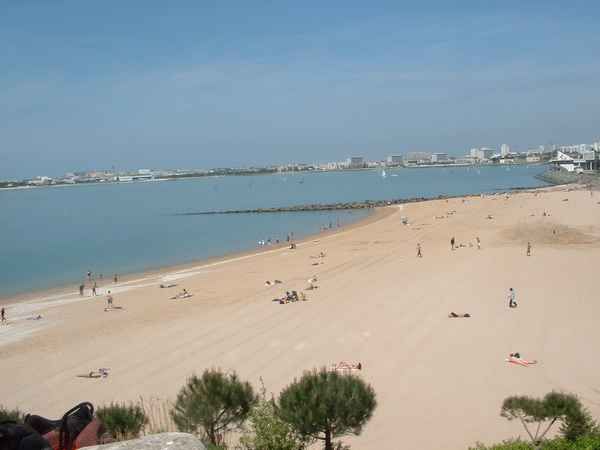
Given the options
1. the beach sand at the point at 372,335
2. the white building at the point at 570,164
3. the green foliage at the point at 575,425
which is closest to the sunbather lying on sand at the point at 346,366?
the beach sand at the point at 372,335

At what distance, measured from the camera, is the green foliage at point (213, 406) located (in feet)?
27.3

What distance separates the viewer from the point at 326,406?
7.94 meters

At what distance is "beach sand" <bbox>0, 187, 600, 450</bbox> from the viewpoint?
13031 millimetres

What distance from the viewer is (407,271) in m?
29.6

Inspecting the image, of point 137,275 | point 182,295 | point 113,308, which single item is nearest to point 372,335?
point 182,295

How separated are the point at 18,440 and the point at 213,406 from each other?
4446mm

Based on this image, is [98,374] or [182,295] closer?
[98,374]

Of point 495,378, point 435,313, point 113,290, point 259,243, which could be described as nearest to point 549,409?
point 495,378

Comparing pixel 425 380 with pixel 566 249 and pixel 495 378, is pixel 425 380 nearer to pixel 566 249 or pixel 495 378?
pixel 495 378

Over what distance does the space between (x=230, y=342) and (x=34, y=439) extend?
1422cm

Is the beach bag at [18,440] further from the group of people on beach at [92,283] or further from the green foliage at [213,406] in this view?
the group of people on beach at [92,283]

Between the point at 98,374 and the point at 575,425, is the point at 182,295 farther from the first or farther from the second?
the point at 575,425

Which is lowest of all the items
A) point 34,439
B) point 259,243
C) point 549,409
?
point 259,243

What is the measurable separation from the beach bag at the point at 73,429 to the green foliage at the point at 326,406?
10.8 feet
